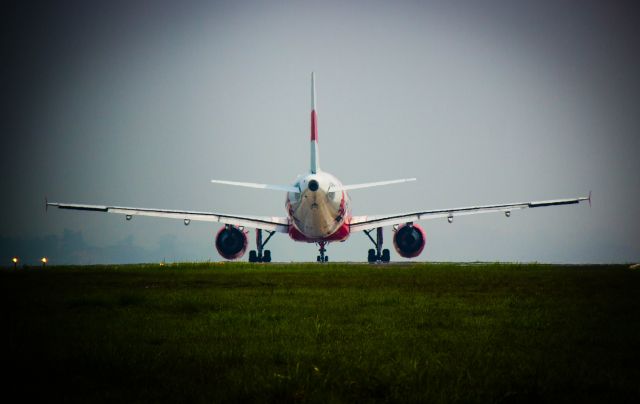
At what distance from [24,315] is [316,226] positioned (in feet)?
124

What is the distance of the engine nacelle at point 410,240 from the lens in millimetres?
51000

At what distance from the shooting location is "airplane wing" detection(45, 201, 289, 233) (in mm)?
43094

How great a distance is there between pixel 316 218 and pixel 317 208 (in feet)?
5.67

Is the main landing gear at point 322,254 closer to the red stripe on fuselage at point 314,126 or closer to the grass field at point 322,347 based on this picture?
the red stripe on fuselage at point 314,126

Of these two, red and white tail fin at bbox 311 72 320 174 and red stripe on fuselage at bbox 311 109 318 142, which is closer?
red and white tail fin at bbox 311 72 320 174

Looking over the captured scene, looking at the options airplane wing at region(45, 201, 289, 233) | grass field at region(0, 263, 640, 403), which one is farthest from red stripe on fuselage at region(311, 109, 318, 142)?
grass field at region(0, 263, 640, 403)

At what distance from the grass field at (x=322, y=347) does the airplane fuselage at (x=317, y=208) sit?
29.1 m

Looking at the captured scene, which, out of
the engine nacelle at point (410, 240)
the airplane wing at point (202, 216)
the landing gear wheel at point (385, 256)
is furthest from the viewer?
the landing gear wheel at point (385, 256)

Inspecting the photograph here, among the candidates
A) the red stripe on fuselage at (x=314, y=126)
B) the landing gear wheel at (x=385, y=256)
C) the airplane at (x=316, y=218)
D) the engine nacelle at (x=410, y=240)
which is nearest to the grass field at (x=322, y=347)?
the airplane at (x=316, y=218)

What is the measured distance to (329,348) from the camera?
7.96 m

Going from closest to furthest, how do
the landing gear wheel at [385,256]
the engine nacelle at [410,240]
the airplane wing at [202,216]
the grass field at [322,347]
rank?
1. the grass field at [322,347]
2. the airplane wing at [202,216]
3. the engine nacelle at [410,240]
4. the landing gear wheel at [385,256]

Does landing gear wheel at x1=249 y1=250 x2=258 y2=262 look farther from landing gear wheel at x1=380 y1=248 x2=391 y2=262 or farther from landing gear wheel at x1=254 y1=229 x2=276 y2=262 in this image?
landing gear wheel at x1=380 y1=248 x2=391 y2=262

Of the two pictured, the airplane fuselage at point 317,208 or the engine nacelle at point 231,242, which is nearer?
the airplane fuselage at point 317,208

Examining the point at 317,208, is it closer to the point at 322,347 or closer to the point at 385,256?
the point at 385,256
